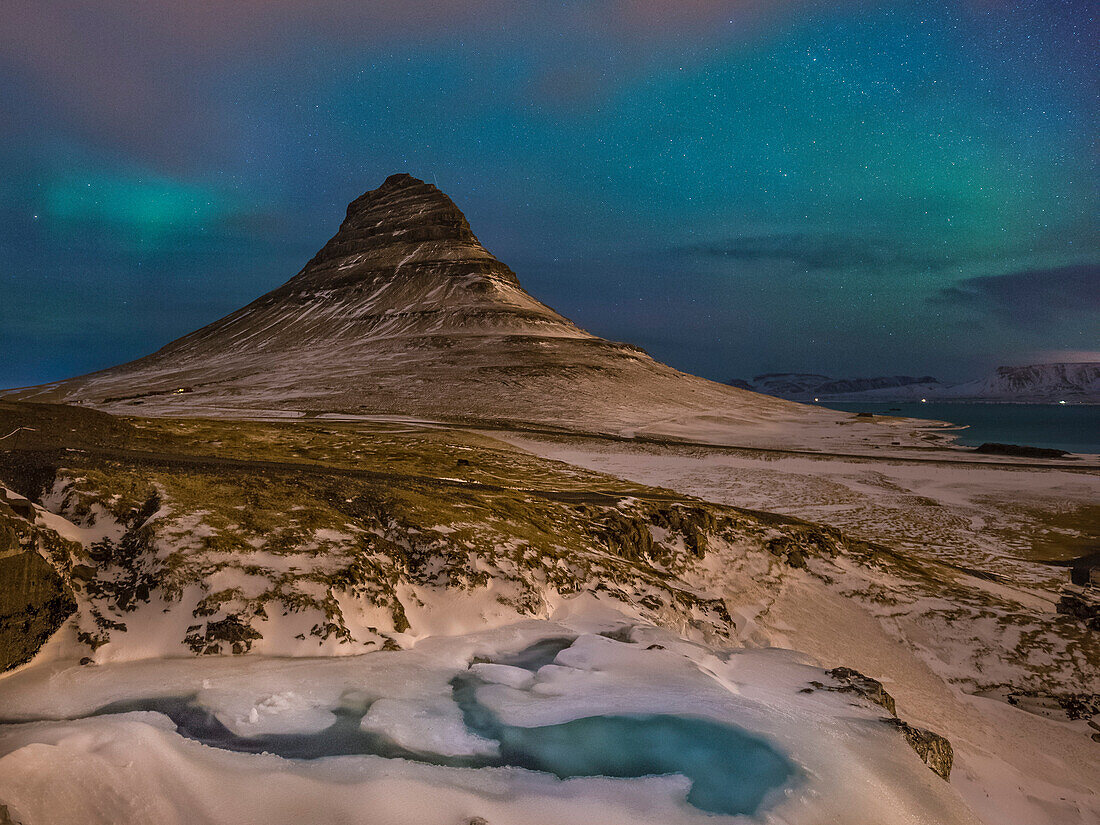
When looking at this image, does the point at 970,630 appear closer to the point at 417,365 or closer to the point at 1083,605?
the point at 1083,605

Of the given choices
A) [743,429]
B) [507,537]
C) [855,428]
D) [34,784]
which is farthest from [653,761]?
[855,428]

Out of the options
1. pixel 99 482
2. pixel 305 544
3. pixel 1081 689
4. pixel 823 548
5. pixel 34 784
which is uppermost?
pixel 99 482

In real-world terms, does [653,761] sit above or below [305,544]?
below

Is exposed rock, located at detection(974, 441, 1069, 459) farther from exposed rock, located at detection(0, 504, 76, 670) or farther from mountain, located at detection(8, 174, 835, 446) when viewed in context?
exposed rock, located at detection(0, 504, 76, 670)

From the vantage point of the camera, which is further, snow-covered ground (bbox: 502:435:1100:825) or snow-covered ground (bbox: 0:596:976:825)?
snow-covered ground (bbox: 502:435:1100:825)

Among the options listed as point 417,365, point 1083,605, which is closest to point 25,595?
point 1083,605

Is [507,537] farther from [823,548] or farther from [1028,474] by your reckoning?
[1028,474]

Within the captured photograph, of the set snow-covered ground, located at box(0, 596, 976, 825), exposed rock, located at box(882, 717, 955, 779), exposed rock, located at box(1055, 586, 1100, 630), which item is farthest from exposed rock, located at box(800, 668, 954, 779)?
exposed rock, located at box(1055, 586, 1100, 630)
